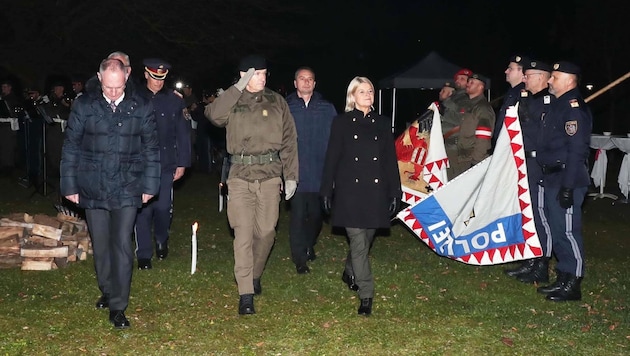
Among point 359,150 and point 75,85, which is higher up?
point 75,85

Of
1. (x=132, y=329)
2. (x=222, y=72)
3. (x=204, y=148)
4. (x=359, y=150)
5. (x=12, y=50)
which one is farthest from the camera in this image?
(x=222, y=72)

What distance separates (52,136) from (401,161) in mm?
8448

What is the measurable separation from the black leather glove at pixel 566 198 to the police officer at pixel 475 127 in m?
2.25

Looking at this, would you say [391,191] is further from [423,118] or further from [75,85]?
[75,85]

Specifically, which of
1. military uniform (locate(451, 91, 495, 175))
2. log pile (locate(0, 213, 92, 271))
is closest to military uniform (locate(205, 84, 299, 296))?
log pile (locate(0, 213, 92, 271))

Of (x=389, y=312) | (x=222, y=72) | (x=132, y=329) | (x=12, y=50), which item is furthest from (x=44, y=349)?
(x=222, y=72)

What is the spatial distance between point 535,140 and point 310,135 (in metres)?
2.36

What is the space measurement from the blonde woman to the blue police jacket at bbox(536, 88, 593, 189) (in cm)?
176

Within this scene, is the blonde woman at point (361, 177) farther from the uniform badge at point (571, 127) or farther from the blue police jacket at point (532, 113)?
the blue police jacket at point (532, 113)

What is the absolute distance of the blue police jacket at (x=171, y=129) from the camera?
28.6ft

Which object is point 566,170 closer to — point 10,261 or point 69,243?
point 69,243

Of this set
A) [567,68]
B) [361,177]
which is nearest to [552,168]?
[567,68]

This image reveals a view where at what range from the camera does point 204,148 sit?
2028 cm

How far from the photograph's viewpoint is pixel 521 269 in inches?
350
